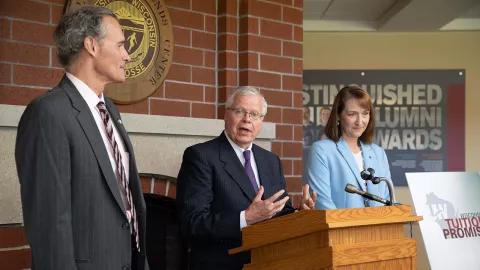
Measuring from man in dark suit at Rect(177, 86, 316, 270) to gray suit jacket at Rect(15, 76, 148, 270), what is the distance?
616 mm

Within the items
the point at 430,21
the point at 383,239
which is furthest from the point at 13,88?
the point at 430,21

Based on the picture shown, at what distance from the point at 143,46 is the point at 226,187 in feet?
3.80

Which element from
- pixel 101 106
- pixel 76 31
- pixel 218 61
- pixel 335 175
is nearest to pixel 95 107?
pixel 101 106

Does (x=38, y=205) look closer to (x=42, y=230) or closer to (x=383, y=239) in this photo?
(x=42, y=230)

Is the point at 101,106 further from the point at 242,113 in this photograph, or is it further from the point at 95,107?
the point at 242,113

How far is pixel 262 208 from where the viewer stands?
8.32 ft

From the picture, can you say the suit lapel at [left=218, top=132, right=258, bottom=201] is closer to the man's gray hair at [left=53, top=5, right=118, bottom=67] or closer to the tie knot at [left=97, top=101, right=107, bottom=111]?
the tie knot at [left=97, top=101, right=107, bottom=111]

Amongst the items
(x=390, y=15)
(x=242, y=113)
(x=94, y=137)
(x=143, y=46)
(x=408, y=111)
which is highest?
(x=390, y=15)

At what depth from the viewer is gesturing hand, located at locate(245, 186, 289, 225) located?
97.5 inches

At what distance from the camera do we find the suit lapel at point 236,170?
2.85 m

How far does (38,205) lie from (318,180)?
1688mm

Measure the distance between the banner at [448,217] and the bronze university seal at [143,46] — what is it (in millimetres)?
1386

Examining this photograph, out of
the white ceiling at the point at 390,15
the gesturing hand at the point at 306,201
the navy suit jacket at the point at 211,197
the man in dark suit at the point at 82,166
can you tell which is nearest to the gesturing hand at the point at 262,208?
the navy suit jacket at the point at 211,197

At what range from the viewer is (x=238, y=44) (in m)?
4.03
